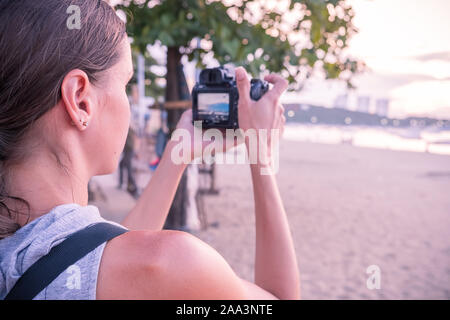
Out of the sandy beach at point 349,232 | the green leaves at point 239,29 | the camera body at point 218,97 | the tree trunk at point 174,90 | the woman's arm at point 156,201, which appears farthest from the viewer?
the sandy beach at point 349,232

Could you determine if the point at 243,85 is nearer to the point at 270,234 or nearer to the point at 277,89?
the point at 277,89

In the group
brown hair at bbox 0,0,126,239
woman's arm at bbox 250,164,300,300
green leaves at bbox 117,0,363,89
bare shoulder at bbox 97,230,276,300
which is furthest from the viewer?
green leaves at bbox 117,0,363,89

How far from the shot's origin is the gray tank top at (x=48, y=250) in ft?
2.20

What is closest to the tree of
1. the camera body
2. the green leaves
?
the green leaves

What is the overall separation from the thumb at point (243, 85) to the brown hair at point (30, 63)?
60 centimetres

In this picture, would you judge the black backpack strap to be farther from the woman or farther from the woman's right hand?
the woman's right hand

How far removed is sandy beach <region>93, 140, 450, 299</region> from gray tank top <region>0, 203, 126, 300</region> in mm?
644

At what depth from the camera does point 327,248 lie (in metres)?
5.99

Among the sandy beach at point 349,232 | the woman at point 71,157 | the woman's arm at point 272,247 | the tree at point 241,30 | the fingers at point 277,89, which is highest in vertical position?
the tree at point 241,30

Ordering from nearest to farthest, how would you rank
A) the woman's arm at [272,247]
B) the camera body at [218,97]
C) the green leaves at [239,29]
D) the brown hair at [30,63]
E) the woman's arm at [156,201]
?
the brown hair at [30,63] → the woman's arm at [272,247] → the woman's arm at [156,201] → the camera body at [218,97] → the green leaves at [239,29]

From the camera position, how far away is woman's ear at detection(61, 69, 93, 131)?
80 centimetres

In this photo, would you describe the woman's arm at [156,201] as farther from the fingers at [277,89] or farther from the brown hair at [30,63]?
the brown hair at [30,63]

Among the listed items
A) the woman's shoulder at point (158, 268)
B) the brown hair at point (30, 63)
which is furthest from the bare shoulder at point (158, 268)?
the brown hair at point (30, 63)
